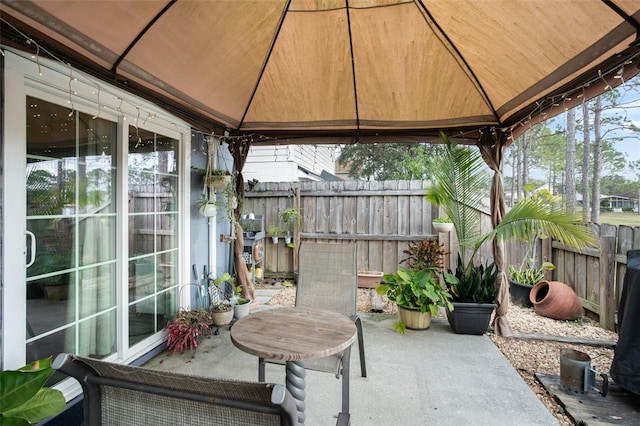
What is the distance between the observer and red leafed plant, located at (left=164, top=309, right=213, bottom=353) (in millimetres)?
2788

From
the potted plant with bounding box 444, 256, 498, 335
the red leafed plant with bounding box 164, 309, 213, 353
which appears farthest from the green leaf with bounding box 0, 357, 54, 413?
the potted plant with bounding box 444, 256, 498, 335

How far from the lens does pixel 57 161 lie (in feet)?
6.52

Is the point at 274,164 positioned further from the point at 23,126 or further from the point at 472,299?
the point at 23,126

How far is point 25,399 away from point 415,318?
314 centimetres

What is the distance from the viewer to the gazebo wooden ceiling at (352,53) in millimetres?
1716

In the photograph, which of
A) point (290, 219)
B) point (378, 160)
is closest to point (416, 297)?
Answer: point (290, 219)

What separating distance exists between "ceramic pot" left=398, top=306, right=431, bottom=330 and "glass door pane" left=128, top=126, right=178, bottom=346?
8.21 ft

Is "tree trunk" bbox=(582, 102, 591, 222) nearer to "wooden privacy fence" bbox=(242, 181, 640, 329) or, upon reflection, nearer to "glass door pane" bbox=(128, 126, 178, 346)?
"wooden privacy fence" bbox=(242, 181, 640, 329)

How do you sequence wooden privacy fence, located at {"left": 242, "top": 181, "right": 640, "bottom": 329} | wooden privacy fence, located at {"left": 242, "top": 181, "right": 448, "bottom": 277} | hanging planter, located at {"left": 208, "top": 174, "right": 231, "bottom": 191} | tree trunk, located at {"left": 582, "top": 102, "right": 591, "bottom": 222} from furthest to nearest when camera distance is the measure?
tree trunk, located at {"left": 582, "top": 102, "right": 591, "bottom": 222} → wooden privacy fence, located at {"left": 242, "top": 181, "right": 448, "bottom": 277} → wooden privacy fence, located at {"left": 242, "top": 181, "right": 640, "bottom": 329} → hanging planter, located at {"left": 208, "top": 174, "right": 231, "bottom": 191}

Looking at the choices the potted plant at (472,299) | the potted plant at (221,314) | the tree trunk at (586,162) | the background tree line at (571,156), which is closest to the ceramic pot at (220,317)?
the potted plant at (221,314)

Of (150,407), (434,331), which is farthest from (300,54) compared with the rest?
(434,331)

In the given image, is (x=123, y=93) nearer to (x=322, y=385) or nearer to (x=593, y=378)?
(x=322, y=385)

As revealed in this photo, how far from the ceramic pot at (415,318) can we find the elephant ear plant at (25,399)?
2971 mm

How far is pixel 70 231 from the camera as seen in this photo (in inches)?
81.2
